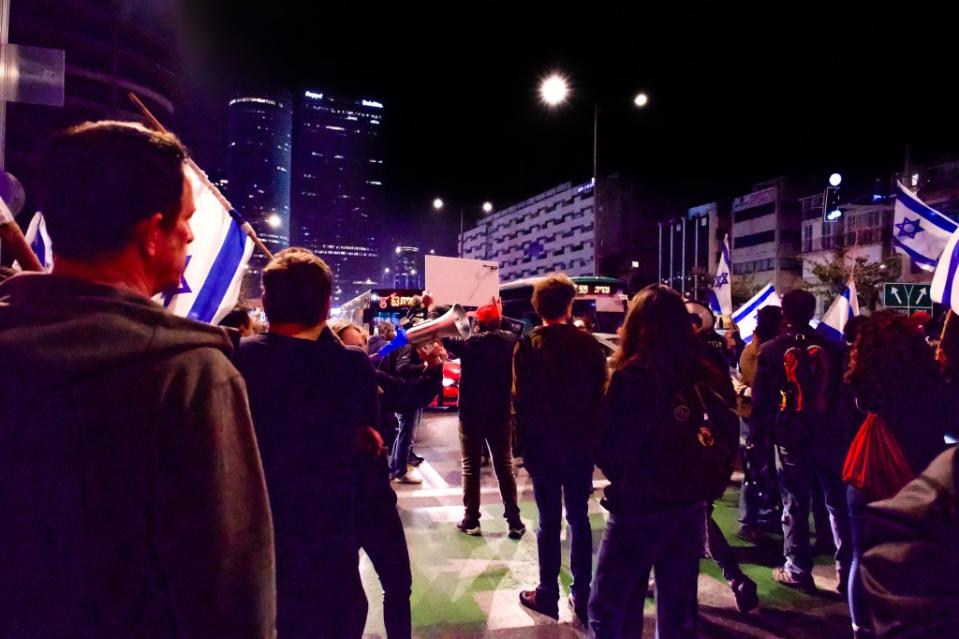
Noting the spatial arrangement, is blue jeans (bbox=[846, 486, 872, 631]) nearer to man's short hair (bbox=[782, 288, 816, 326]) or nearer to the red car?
man's short hair (bbox=[782, 288, 816, 326])

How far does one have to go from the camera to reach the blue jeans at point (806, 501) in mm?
4762

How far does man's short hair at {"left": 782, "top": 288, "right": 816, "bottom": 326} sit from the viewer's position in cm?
491

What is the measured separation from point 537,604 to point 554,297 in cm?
214

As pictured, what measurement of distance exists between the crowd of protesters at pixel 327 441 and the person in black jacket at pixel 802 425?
0.02m

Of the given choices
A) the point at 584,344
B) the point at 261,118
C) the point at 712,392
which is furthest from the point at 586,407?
the point at 261,118

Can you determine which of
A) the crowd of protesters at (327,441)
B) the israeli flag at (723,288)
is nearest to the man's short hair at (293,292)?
the crowd of protesters at (327,441)

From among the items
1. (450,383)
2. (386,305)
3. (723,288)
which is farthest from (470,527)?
(386,305)

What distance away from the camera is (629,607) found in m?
3.28

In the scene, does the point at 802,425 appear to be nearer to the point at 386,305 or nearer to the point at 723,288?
the point at 723,288

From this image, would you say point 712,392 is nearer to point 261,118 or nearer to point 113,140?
point 113,140

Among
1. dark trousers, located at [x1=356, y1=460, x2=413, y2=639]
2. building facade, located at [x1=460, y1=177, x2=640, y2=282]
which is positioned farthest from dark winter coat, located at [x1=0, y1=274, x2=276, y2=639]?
building facade, located at [x1=460, y1=177, x2=640, y2=282]

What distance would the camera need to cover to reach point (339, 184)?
577 ft

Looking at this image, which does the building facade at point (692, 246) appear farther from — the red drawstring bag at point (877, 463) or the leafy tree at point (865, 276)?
the red drawstring bag at point (877, 463)

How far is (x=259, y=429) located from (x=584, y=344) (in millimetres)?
2488
